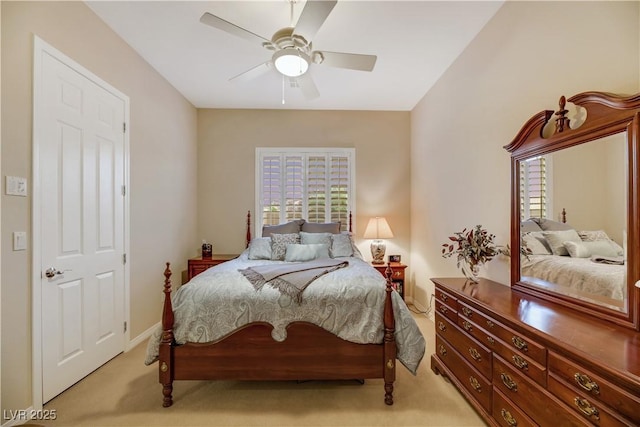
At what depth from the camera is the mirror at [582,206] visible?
53.1 inches

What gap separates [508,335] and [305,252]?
7.18ft

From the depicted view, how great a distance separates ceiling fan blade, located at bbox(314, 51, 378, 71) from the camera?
7.40 feet

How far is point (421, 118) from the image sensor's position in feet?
13.4

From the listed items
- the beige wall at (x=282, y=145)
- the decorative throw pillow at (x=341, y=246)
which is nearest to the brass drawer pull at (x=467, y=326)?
the decorative throw pillow at (x=341, y=246)

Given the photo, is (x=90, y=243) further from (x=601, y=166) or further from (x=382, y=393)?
(x=601, y=166)

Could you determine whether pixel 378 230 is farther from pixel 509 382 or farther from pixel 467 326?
pixel 509 382

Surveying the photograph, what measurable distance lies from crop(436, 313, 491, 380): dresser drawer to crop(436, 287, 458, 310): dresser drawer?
14cm

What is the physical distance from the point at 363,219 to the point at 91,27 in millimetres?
3646

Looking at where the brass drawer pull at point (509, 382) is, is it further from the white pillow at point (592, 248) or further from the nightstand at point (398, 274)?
the nightstand at point (398, 274)

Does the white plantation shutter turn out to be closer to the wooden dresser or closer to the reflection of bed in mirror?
the wooden dresser

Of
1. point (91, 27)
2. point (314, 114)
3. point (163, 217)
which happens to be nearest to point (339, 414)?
point (163, 217)

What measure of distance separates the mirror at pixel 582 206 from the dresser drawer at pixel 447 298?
1.40 ft

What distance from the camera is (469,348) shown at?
1.93 m

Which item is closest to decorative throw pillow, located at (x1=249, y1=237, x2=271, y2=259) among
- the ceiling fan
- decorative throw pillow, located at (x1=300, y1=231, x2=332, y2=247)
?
decorative throw pillow, located at (x1=300, y1=231, x2=332, y2=247)
